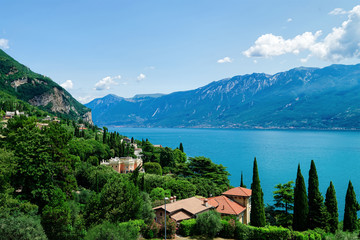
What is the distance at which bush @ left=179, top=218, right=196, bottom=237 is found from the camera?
2548cm

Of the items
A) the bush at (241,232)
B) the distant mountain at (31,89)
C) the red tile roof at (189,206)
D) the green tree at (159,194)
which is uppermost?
the distant mountain at (31,89)

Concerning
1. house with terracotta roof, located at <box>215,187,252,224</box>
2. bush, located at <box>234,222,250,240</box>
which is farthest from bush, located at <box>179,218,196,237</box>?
house with terracotta roof, located at <box>215,187,252,224</box>

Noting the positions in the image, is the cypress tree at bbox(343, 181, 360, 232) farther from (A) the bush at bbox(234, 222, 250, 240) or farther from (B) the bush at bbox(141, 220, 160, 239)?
(B) the bush at bbox(141, 220, 160, 239)

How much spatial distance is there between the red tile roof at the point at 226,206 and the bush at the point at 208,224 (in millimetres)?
4785

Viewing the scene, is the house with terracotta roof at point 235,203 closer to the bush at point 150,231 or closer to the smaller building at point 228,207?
the smaller building at point 228,207

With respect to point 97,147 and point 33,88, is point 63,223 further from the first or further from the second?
point 33,88

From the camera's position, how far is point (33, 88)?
571 ft

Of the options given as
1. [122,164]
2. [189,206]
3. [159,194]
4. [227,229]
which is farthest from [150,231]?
[122,164]

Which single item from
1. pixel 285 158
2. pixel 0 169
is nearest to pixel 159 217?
pixel 0 169

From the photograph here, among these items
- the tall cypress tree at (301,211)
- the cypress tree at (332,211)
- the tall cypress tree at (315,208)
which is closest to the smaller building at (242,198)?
the tall cypress tree at (301,211)

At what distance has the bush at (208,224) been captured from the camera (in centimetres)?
2502

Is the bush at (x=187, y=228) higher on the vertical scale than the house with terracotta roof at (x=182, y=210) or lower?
lower

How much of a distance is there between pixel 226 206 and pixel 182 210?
577 centimetres

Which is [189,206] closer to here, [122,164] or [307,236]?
[307,236]
